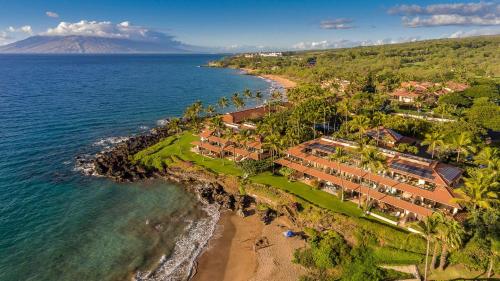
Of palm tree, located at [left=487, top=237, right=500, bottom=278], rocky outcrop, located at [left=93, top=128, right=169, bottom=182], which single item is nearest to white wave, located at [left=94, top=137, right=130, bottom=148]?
rocky outcrop, located at [left=93, top=128, right=169, bottom=182]

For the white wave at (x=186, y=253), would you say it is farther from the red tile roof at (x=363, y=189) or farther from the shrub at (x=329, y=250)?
the red tile roof at (x=363, y=189)

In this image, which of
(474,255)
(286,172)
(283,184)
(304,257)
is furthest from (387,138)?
(304,257)

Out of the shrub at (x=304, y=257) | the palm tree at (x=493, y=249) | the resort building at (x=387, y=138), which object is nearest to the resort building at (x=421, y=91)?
the resort building at (x=387, y=138)

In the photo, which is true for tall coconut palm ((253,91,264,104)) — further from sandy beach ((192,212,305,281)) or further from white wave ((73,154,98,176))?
sandy beach ((192,212,305,281))

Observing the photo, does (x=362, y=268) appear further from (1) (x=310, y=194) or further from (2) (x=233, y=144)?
(2) (x=233, y=144)

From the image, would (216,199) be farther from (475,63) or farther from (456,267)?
(475,63)
